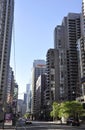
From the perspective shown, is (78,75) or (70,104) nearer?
(70,104)

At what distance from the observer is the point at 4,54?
428 ft

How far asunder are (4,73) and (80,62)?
55119mm

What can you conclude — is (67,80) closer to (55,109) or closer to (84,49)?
(84,49)

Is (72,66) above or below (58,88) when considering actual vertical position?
above

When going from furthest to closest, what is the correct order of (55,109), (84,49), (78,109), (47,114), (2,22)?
1. (47,114)
2. (84,49)
3. (2,22)
4. (55,109)
5. (78,109)

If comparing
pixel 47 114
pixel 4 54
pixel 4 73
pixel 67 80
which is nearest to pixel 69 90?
pixel 67 80

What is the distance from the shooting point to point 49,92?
190m

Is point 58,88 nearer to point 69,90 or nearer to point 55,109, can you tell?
point 69,90

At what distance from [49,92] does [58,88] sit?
6.89m

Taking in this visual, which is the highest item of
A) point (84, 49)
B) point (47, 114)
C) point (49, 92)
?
point (84, 49)

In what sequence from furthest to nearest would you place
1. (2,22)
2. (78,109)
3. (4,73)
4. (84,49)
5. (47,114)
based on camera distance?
(47,114) < (84,49) < (4,73) < (2,22) < (78,109)

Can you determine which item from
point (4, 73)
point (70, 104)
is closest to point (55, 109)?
point (70, 104)

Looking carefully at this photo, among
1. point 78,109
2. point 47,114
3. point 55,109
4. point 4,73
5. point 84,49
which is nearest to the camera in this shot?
point 78,109

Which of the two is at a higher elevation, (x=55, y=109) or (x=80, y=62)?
(x=80, y=62)
